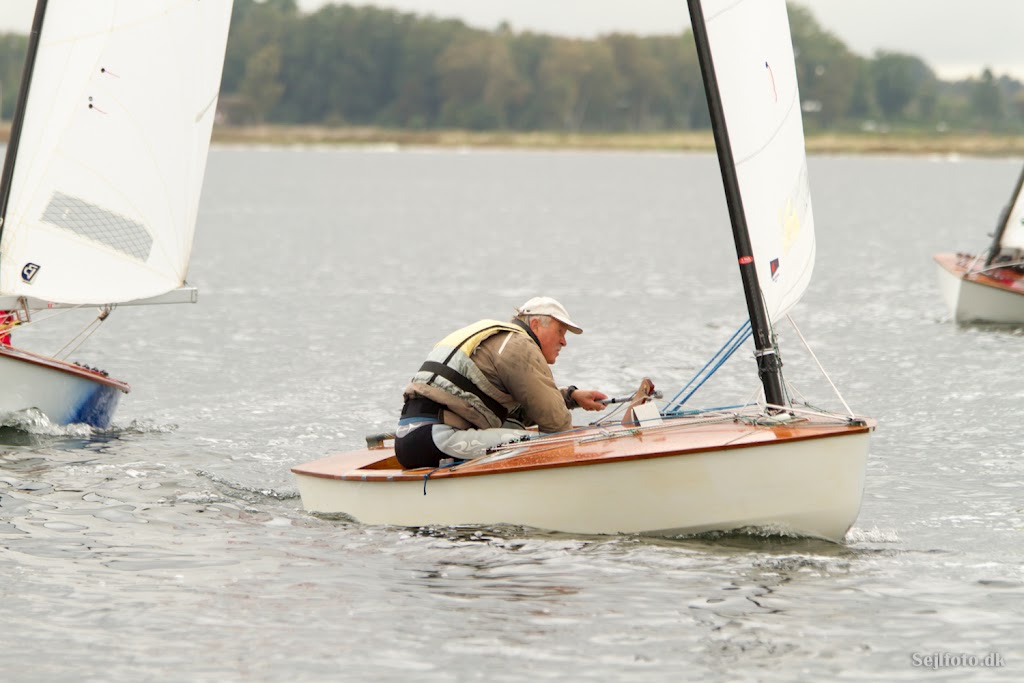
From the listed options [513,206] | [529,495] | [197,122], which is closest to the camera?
[529,495]

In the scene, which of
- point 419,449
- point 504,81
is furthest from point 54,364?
point 504,81

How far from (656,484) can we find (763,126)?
2.25m

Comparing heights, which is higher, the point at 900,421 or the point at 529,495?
the point at 529,495

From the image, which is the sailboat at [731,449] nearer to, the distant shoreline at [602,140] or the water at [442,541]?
the water at [442,541]

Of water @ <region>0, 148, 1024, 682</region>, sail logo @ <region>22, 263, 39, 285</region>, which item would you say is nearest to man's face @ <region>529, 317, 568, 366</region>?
water @ <region>0, 148, 1024, 682</region>

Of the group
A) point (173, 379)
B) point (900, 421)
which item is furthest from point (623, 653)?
point (173, 379)

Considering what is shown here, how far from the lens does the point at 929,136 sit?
14738 centimetres

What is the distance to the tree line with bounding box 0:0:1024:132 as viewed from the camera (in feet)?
545

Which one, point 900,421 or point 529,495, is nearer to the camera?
point 529,495

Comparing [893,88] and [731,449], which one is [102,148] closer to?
[731,449]

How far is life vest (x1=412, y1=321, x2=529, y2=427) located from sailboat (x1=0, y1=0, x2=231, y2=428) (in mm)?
4878

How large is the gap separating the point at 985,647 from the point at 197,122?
348 inches

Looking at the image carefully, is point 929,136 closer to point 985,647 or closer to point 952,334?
point 952,334

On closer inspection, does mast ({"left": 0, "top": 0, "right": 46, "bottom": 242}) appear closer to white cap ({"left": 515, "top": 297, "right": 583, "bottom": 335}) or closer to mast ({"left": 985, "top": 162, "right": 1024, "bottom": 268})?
white cap ({"left": 515, "top": 297, "right": 583, "bottom": 335})
